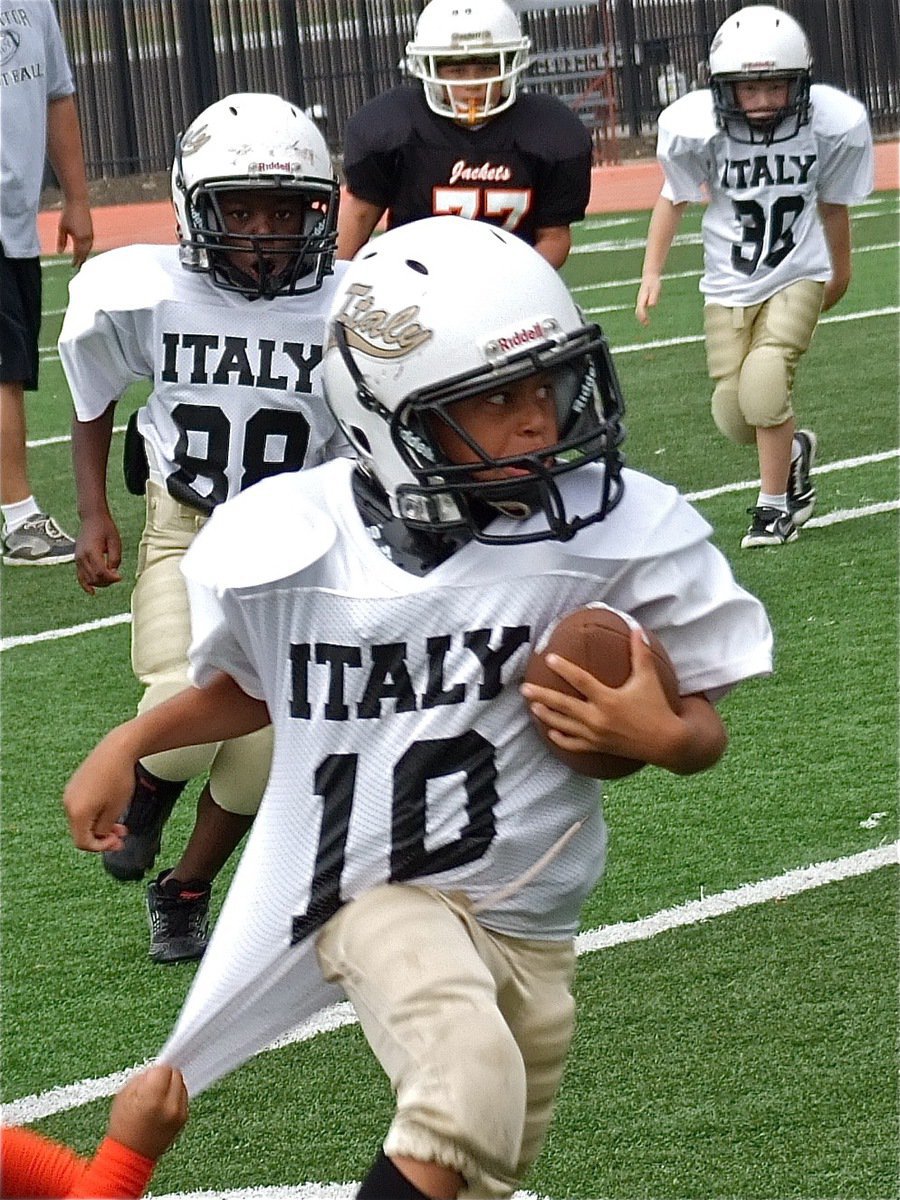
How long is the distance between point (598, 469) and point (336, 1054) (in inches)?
46.6

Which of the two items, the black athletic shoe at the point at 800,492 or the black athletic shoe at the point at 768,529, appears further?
the black athletic shoe at the point at 800,492

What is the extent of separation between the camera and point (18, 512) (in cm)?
650

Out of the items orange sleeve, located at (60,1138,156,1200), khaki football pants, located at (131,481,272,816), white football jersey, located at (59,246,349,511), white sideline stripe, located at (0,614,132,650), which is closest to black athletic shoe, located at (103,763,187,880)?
khaki football pants, located at (131,481,272,816)

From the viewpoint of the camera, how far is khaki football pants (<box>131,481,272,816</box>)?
341 cm

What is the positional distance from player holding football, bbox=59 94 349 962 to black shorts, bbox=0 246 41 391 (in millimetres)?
2676

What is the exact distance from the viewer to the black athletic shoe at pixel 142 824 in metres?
3.63

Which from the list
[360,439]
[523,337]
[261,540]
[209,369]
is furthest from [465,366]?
[209,369]

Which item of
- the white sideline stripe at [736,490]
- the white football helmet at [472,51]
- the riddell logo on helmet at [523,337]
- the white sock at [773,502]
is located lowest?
the white sideline stripe at [736,490]

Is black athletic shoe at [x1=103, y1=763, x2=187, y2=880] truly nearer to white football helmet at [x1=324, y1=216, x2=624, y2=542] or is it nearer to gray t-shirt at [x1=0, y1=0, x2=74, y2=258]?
white football helmet at [x1=324, y1=216, x2=624, y2=542]

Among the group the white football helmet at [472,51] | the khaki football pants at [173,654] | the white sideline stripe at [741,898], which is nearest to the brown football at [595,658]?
the khaki football pants at [173,654]

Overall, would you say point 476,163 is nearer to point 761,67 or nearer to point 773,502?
point 761,67

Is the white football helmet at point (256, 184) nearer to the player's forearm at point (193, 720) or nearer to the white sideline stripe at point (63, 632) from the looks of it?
the player's forearm at point (193, 720)

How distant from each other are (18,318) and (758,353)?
8.16 ft

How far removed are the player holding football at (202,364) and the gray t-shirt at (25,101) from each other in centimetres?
288
